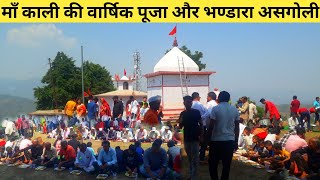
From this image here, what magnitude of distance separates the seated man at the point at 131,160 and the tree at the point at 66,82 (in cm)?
3813

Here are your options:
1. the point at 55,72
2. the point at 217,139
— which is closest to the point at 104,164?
the point at 217,139

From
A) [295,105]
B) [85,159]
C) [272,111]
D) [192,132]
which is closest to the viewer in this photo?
[192,132]

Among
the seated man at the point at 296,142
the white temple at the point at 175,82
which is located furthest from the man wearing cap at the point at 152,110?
the white temple at the point at 175,82

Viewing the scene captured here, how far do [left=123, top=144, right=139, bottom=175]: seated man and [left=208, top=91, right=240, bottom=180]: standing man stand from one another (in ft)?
9.33

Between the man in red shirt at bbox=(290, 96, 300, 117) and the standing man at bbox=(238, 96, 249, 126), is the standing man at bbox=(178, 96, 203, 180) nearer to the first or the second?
the standing man at bbox=(238, 96, 249, 126)

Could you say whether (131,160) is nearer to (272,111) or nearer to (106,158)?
(106,158)

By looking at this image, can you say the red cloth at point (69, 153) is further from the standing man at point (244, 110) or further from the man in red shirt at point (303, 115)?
the man in red shirt at point (303, 115)

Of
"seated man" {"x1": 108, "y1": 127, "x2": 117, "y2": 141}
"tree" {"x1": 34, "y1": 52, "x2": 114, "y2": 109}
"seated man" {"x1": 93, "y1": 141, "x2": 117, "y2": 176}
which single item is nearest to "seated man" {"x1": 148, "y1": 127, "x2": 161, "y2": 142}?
"seated man" {"x1": 108, "y1": 127, "x2": 117, "y2": 141}

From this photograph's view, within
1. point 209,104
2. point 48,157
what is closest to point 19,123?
point 48,157

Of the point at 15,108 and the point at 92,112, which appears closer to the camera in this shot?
the point at 92,112

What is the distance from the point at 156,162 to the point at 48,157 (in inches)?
138

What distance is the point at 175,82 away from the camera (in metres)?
21.9

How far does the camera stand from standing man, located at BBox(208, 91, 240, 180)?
19.2 ft

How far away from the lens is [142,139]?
13242 mm
